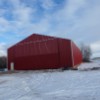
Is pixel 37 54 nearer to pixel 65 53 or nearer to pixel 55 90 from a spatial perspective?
pixel 65 53

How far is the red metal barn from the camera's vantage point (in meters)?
32.1

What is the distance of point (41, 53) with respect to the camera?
34344 mm

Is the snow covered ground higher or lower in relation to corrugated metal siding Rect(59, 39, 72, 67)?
lower

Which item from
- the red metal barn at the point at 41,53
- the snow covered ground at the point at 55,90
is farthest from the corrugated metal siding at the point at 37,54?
the snow covered ground at the point at 55,90

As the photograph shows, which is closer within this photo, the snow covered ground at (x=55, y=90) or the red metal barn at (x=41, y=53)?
the snow covered ground at (x=55, y=90)

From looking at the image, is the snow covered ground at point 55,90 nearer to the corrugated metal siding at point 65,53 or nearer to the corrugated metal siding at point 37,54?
the corrugated metal siding at point 65,53

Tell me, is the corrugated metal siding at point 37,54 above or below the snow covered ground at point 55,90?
above

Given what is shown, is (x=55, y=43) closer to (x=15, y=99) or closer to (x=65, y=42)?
(x=65, y=42)

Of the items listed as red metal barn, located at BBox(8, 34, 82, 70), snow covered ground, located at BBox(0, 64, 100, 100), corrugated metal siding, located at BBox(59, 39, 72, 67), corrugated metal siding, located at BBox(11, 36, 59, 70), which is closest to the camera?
snow covered ground, located at BBox(0, 64, 100, 100)

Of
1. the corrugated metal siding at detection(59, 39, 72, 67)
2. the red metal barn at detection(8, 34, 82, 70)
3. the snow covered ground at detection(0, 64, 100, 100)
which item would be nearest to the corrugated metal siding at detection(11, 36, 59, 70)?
the red metal barn at detection(8, 34, 82, 70)

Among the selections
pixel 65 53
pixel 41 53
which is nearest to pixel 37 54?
pixel 41 53

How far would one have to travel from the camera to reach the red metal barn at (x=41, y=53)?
32.1 metres

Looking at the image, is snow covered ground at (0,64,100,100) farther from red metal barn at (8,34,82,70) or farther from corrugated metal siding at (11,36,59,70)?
corrugated metal siding at (11,36,59,70)

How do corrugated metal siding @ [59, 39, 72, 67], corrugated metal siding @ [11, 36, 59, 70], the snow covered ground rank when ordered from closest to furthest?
the snow covered ground < corrugated metal siding @ [59, 39, 72, 67] < corrugated metal siding @ [11, 36, 59, 70]
